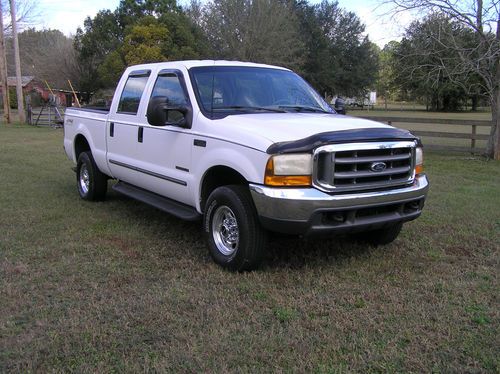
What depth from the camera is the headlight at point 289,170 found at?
4.14m

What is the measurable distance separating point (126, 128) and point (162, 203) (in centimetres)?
121

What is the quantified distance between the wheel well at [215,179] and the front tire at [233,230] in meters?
0.21

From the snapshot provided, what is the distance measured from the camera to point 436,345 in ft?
11.1

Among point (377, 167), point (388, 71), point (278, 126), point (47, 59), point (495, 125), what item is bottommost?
point (377, 167)

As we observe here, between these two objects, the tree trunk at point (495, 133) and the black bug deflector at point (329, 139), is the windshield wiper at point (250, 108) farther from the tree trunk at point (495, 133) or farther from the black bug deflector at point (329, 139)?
the tree trunk at point (495, 133)

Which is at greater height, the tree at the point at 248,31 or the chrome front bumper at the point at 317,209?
the tree at the point at 248,31

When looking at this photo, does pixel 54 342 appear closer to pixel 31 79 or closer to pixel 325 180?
pixel 325 180

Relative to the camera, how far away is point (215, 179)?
16.4 feet

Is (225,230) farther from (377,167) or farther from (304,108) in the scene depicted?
(304,108)

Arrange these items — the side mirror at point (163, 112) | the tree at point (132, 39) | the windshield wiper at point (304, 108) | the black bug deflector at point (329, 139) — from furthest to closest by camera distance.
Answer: the tree at point (132, 39), the windshield wiper at point (304, 108), the side mirror at point (163, 112), the black bug deflector at point (329, 139)

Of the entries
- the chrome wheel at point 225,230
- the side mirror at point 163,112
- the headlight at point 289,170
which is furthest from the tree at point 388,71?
the headlight at point 289,170

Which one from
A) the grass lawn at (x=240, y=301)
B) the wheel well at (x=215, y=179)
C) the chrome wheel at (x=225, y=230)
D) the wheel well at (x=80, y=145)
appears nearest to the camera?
the grass lawn at (x=240, y=301)

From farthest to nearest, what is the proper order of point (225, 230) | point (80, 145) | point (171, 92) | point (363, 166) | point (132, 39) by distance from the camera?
point (132, 39) < point (80, 145) < point (171, 92) < point (225, 230) < point (363, 166)

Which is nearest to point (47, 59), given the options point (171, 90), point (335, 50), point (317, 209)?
point (335, 50)
